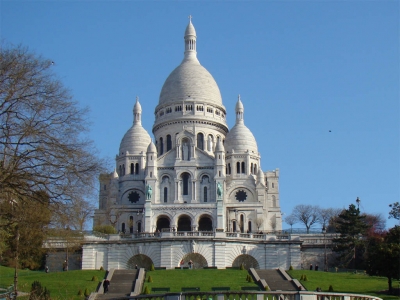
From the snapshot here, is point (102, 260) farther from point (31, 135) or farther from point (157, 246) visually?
point (31, 135)

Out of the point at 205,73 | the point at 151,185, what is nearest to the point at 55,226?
the point at 151,185

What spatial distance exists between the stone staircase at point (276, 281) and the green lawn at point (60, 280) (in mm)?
11696

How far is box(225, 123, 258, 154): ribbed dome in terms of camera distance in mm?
90438

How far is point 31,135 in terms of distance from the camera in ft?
73.8

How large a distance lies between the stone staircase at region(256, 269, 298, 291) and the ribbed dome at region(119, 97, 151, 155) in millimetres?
43605

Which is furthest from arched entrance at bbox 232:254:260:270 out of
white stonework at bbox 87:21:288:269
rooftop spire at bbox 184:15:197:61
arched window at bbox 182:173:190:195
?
rooftop spire at bbox 184:15:197:61

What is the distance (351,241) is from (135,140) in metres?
36.6

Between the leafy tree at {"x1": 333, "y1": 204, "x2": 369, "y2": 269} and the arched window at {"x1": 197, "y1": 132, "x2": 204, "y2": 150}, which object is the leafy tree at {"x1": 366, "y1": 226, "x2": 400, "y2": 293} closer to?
the leafy tree at {"x1": 333, "y1": 204, "x2": 369, "y2": 269}

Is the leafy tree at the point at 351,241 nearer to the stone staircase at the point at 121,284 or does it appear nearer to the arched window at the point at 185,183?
the arched window at the point at 185,183

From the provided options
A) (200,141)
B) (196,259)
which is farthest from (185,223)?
(196,259)

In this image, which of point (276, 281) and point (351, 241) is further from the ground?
point (351, 241)

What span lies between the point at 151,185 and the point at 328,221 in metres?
35.5

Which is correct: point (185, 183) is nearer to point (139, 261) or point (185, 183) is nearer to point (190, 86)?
point (190, 86)

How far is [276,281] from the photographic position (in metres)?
47.1
